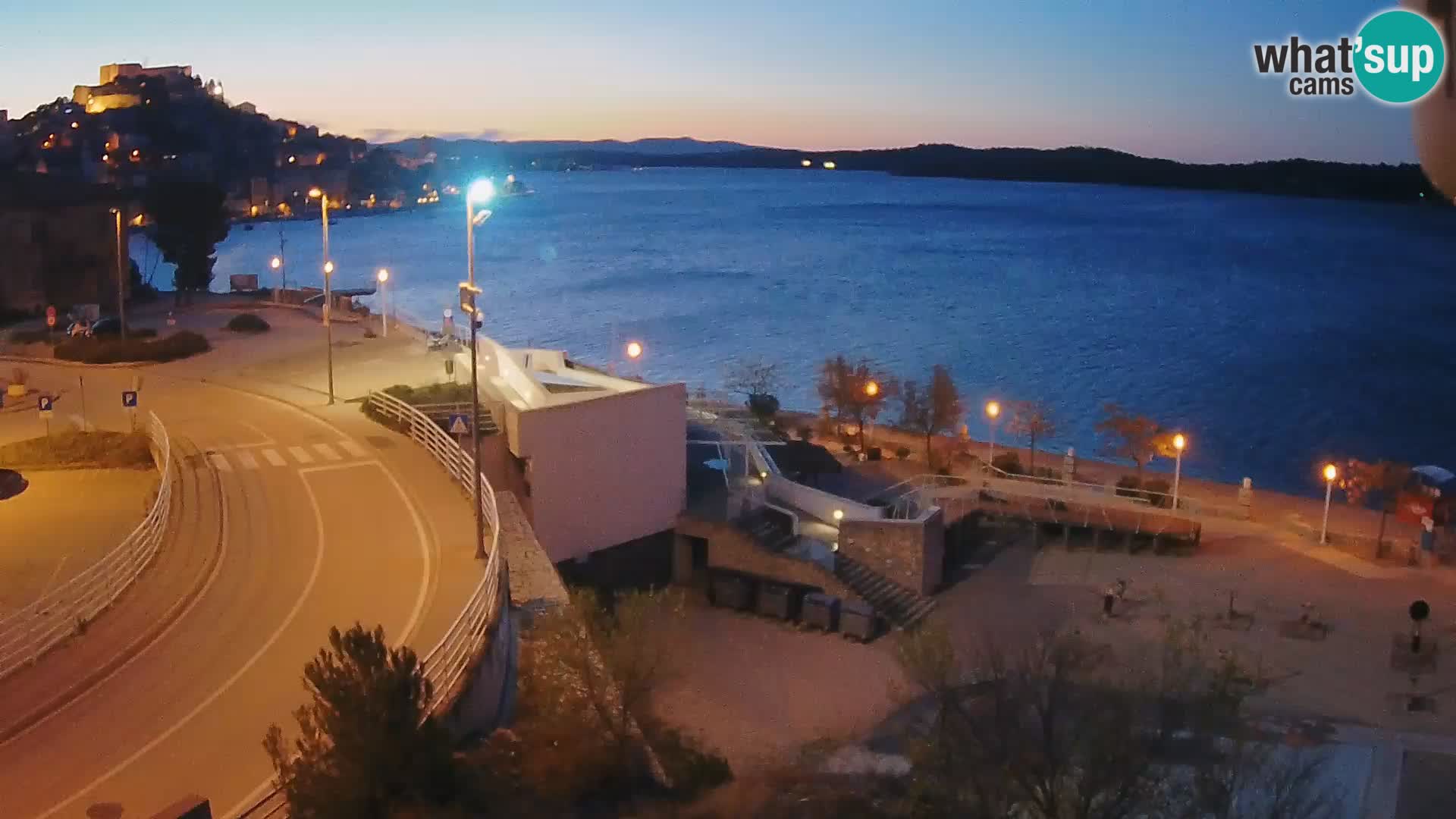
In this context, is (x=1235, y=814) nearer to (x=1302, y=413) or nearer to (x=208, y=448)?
(x=208, y=448)

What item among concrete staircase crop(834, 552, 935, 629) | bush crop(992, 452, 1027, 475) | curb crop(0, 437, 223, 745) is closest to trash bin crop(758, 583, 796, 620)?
concrete staircase crop(834, 552, 935, 629)

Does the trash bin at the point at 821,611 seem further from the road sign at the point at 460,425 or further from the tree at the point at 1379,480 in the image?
the tree at the point at 1379,480

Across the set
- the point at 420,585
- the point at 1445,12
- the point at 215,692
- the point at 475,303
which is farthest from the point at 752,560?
the point at 1445,12

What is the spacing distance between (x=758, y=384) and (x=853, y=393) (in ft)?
36.3

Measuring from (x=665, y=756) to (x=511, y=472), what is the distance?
9191 mm

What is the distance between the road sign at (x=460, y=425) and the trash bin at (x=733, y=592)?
213 inches

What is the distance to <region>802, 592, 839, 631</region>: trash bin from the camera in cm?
2127

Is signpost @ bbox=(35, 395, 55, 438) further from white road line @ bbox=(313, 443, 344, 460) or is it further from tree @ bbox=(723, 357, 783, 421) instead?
tree @ bbox=(723, 357, 783, 421)

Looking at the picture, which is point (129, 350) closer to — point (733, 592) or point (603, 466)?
point (603, 466)

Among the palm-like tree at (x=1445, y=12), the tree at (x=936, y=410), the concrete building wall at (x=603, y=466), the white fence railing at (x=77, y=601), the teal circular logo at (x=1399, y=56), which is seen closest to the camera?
the palm-like tree at (x=1445, y=12)

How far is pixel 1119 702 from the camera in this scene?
990 centimetres

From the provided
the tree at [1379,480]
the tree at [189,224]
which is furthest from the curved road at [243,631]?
the tree at [189,224]

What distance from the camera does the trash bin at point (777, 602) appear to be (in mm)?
21969

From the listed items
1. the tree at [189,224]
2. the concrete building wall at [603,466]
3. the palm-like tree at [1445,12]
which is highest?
the palm-like tree at [1445,12]
